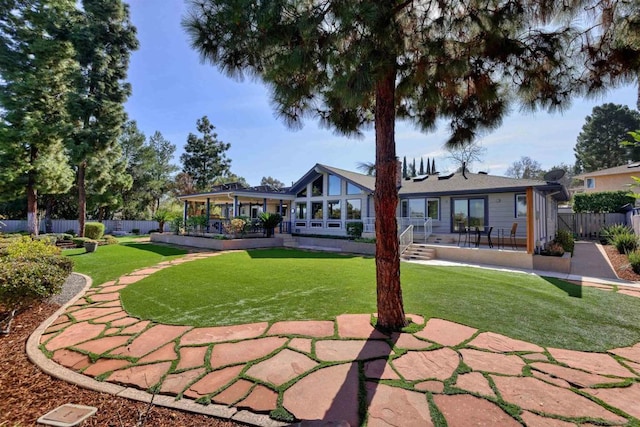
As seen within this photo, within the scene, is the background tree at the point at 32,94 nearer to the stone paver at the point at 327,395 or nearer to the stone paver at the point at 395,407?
the stone paver at the point at 327,395

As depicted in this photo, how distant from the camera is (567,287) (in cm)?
709

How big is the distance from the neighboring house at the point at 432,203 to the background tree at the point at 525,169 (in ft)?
119

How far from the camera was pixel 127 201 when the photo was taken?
30.5 meters

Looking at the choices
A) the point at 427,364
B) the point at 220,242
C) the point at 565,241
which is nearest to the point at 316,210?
the point at 220,242

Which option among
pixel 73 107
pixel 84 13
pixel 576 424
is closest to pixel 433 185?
pixel 576 424

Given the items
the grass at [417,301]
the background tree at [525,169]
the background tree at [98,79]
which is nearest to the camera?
the grass at [417,301]

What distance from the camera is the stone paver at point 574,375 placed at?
2.85 metres

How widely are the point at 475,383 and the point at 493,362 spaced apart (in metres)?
0.60

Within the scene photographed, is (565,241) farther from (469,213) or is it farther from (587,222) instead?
(587,222)

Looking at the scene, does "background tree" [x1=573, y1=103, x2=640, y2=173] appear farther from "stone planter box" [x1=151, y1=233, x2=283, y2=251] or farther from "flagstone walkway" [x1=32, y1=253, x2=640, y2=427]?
"flagstone walkway" [x1=32, y1=253, x2=640, y2=427]

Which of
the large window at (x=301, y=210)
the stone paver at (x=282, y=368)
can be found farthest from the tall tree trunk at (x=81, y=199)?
the stone paver at (x=282, y=368)

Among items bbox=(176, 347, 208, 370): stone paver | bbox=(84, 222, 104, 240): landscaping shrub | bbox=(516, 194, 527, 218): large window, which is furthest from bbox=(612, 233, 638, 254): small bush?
bbox=(84, 222, 104, 240): landscaping shrub

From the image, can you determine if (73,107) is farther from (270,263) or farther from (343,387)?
(343,387)

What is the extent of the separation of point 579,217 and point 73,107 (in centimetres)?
3087
